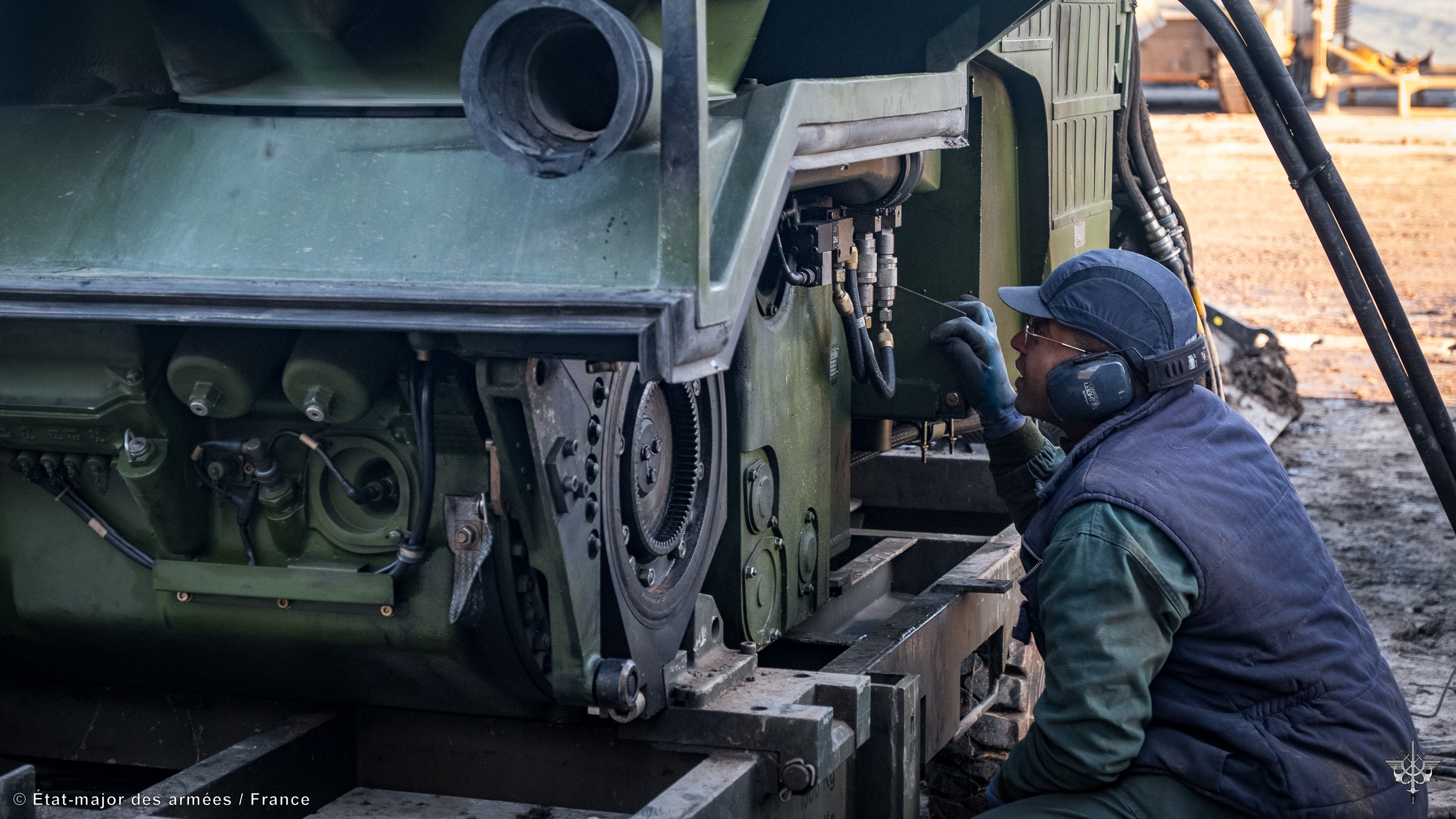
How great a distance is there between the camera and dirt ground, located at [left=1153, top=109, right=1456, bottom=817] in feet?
21.8

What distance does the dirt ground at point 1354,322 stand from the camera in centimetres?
664

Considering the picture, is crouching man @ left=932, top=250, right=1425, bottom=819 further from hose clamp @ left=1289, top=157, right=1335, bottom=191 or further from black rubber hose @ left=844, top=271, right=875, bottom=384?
hose clamp @ left=1289, top=157, right=1335, bottom=191

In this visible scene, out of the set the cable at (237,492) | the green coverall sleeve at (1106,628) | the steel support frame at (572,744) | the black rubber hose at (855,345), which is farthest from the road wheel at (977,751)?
the cable at (237,492)

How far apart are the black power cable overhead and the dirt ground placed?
907 mm

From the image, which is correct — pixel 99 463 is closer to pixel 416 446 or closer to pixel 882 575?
→ pixel 416 446

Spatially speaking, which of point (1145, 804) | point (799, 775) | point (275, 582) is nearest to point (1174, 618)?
point (1145, 804)

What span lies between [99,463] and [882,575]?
2.38 metres

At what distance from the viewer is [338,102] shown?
9.62ft

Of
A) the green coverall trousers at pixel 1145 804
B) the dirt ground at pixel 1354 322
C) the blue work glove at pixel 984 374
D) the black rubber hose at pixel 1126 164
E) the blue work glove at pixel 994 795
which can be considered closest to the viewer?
the green coverall trousers at pixel 1145 804

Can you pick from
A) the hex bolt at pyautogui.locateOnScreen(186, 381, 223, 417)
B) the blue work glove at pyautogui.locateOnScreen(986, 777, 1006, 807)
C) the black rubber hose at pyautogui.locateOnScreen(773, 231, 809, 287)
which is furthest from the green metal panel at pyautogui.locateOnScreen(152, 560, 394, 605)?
the blue work glove at pyautogui.locateOnScreen(986, 777, 1006, 807)

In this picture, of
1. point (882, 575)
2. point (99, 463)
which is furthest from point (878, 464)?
point (99, 463)

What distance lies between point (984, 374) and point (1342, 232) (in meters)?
1.57

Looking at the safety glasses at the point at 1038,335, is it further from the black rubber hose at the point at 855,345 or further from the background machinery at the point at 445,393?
the black rubber hose at the point at 855,345

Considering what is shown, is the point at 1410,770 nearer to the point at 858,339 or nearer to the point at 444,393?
the point at 858,339
